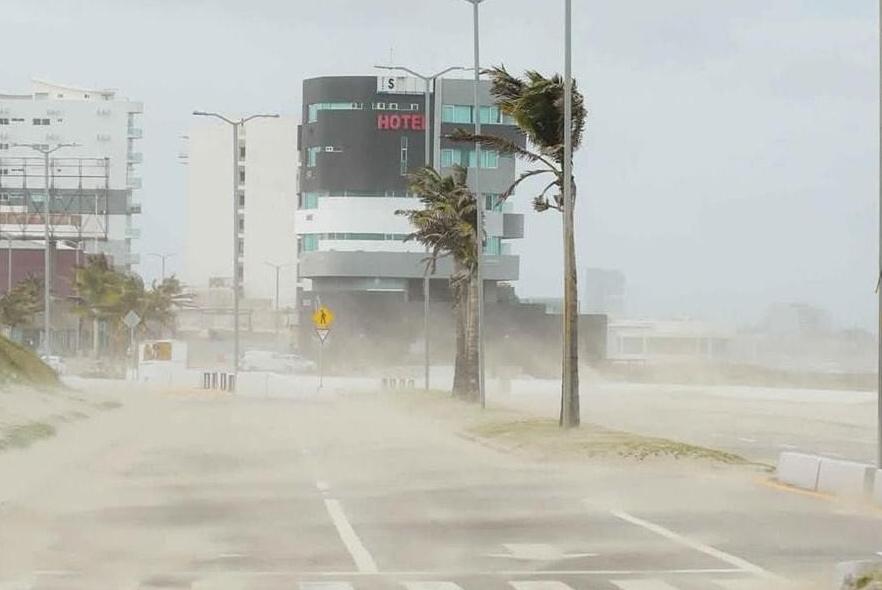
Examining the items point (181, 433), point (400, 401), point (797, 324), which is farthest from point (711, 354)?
point (181, 433)

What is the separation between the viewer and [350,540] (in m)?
17.3

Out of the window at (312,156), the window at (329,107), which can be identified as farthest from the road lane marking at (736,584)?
the window at (312,156)

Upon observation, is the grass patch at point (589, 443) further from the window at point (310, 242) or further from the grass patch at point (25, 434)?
the window at point (310, 242)

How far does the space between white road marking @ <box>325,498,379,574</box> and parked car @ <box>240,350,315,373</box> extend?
92775 mm

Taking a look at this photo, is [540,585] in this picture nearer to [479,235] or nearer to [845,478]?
[845,478]

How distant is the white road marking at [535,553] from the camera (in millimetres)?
15516

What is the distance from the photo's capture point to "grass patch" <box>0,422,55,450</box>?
33.9m

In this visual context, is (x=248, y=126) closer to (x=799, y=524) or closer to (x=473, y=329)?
(x=473, y=329)

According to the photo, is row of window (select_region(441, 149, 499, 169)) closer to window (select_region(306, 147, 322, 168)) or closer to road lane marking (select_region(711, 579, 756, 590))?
window (select_region(306, 147, 322, 168))

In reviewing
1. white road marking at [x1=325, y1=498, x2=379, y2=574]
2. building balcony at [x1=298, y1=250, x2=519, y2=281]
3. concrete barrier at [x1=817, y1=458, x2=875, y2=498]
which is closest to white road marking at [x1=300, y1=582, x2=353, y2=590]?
white road marking at [x1=325, y1=498, x2=379, y2=574]

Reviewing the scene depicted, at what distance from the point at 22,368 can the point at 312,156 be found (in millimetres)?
74935

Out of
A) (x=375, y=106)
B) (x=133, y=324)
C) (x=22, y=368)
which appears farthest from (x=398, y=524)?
(x=375, y=106)

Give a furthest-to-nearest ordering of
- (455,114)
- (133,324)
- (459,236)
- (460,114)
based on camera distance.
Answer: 1. (460,114)
2. (455,114)
3. (133,324)
4. (459,236)

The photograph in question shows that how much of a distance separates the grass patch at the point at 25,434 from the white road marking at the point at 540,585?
21.0 meters
